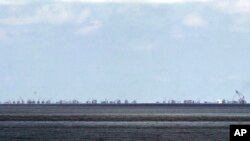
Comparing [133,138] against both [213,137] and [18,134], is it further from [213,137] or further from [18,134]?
[18,134]

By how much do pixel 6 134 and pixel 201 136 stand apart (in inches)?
778

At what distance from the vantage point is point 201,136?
268 ft

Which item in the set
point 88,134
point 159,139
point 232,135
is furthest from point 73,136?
point 232,135

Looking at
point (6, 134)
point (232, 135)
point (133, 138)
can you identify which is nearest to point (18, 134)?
point (6, 134)

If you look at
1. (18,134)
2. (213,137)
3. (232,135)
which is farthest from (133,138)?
(232,135)

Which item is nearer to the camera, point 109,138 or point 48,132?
point 109,138

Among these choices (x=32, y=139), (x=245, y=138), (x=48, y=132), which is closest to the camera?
(x=245, y=138)

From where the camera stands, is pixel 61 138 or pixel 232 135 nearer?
pixel 232 135

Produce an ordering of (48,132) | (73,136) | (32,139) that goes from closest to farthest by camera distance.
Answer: (32,139) < (73,136) < (48,132)

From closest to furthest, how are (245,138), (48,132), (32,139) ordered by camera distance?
(245,138) < (32,139) < (48,132)

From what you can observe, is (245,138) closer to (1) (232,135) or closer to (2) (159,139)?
(1) (232,135)

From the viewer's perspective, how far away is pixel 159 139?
76062 mm

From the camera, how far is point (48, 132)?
288 feet

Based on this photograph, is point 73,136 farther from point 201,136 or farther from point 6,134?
point 201,136
